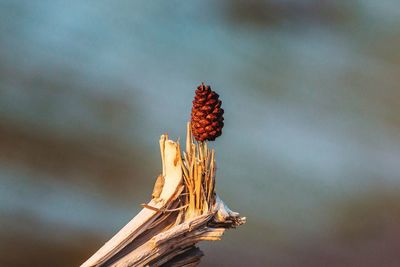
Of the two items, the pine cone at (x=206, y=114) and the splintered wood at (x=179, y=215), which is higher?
the pine cone at (x=206, y=114)

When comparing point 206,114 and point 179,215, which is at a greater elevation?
point 206,114

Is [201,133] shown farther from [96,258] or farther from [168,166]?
[96,258]

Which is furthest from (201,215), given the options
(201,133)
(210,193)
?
(201,133)

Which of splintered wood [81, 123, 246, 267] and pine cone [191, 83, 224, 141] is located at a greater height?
pine cone [191, 83, 224, 141]
